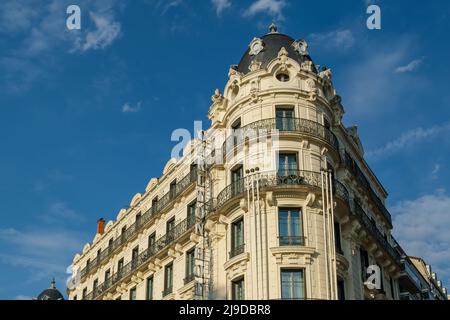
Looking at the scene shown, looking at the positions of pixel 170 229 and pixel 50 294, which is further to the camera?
pixel 50 294

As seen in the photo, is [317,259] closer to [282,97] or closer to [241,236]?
[241,236]

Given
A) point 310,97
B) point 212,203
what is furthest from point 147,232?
point 310,97

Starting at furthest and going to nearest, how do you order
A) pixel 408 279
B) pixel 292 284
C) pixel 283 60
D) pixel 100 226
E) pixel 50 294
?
1. pixel 50 294
2. pixel 100 226
3. pixel 408 279
4. pixel 283 60
5. pixel 292 284

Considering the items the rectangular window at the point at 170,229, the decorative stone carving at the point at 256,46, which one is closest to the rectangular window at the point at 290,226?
the rectangular window at the point at 170,229

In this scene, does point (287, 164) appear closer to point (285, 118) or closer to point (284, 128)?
point (284, 128)

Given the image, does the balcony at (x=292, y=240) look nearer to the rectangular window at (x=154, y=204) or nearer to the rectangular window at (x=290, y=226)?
the rectangular window at (x=290, y=226)

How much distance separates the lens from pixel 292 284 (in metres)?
31.5

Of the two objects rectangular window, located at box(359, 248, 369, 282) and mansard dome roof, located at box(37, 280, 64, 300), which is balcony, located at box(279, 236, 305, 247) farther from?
mansard dome roof, located at box(37, 280, 64, 300)

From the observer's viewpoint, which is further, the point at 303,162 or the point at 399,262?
the point at 399,262

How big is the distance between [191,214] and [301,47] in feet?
39.5

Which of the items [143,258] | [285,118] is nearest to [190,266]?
[143,258]

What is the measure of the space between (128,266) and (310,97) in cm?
1820

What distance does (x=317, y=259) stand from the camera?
1268 inches

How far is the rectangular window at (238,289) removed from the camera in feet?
108
